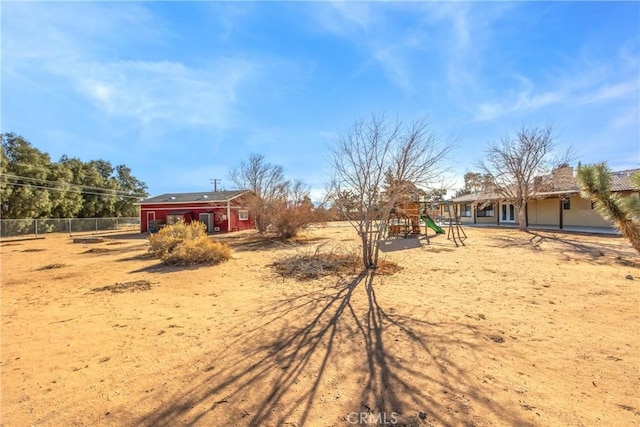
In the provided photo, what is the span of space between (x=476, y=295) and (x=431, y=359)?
320 cm

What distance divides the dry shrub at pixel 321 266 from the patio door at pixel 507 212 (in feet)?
79.7

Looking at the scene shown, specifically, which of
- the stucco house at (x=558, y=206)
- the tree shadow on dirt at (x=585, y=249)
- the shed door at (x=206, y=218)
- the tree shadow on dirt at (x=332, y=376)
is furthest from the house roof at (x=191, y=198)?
the tree shadow on dirt at (x=332, y=376)

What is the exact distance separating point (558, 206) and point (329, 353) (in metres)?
27.6

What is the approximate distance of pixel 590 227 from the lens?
21188 millimetres

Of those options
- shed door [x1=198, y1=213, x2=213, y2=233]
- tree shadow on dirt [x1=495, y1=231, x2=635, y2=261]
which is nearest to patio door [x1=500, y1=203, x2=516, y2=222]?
tree shadow on dirt [x1=495, y1=231, x2=635, y2=261]

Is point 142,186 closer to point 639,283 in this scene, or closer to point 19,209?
point 19,209

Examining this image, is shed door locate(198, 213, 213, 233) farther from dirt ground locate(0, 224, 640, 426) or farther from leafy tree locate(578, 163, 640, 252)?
leafy tree locate(578, 163, 640, 252)

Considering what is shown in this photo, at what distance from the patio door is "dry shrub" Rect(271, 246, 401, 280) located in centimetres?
2430

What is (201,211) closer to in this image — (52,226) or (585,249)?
(52,226)

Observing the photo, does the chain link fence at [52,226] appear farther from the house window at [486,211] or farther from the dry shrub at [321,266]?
the house window at [486,211]

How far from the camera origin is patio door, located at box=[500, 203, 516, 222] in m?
28.2

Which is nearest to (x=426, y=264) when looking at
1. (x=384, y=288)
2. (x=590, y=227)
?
(x=384, y=288)

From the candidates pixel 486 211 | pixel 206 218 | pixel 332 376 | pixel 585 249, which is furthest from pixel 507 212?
pixel 332 376

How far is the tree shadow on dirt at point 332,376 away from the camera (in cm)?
253
